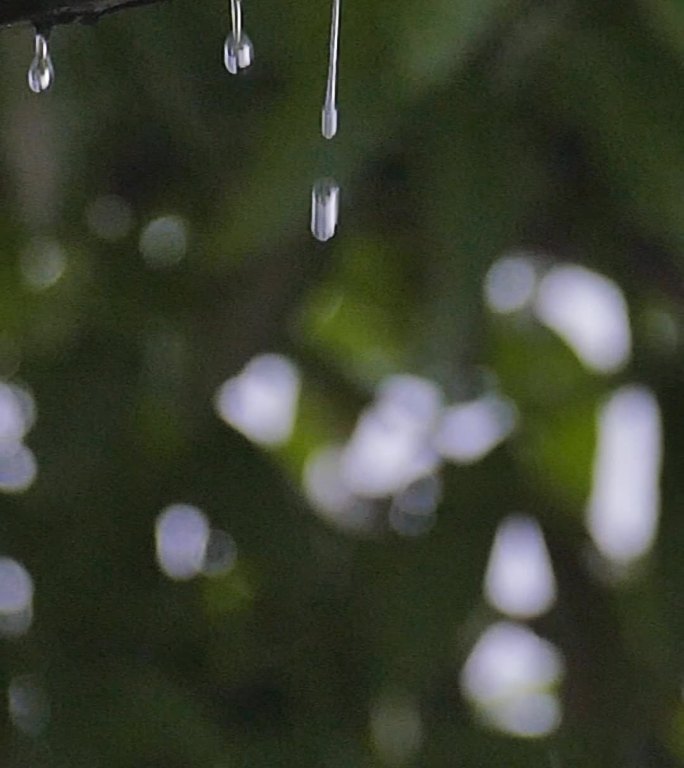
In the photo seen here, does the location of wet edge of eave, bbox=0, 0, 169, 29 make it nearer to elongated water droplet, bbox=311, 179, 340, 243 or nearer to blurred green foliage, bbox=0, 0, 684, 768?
elongated water droplet, bbox=311, 179, 340, 243

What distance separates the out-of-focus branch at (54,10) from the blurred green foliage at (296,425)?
336mm

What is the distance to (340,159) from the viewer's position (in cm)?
55

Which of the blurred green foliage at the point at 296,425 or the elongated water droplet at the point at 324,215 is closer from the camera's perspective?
the elongated water droplet at the point at 324,215

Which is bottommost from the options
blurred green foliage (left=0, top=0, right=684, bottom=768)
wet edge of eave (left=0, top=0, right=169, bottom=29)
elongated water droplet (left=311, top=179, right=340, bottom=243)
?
blurred green foliage (left=0, top=0, right=684, bottom=768)

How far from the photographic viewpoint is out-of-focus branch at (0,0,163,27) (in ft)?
0.70

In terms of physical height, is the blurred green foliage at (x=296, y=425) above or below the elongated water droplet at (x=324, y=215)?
below

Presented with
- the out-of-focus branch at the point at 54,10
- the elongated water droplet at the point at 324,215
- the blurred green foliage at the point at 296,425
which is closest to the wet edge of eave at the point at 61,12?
the out-of-focus branch at the point at 54,10

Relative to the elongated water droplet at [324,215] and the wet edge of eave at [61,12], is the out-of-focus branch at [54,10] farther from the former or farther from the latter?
the elongated water droplet at [324,215]

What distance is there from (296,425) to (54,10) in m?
0.50

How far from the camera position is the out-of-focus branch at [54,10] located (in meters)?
0.21

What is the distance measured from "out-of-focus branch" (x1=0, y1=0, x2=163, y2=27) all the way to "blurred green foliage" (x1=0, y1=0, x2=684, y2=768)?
34cm

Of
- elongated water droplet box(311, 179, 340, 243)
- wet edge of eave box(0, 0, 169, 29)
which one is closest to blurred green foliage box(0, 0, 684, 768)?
elongated water droplet box(311, 179, 340, 243)

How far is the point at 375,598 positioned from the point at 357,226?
19cm

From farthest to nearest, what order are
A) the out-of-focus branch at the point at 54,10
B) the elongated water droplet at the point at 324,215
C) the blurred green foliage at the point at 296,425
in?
the blurred green foliage at the point at 296,425, the elongated water droplet at the point at 324,215, the out-of-focus branch at the point at 54,10
